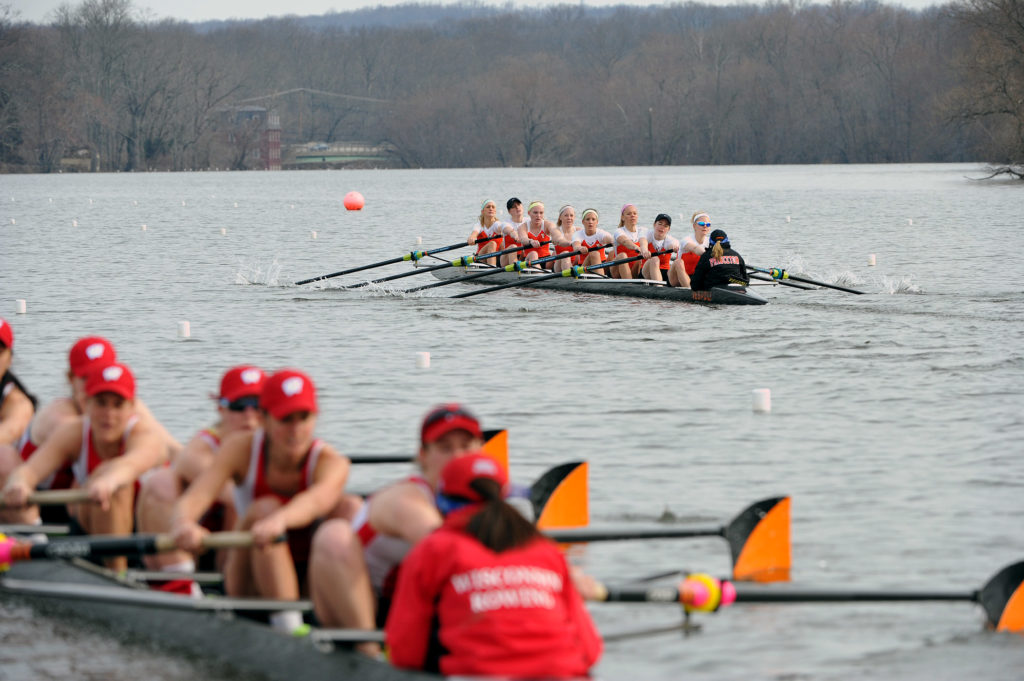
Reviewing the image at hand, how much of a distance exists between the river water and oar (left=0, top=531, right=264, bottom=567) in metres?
0.45

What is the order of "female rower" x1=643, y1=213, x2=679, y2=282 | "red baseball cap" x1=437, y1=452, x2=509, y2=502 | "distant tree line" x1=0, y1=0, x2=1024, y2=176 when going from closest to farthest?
"red baseball cap" x1=437, y1=452, x2=509, y2=502
"female rower" x1=643, y1=213, x2=679, y2=282
"distant tree line" x1=0, y1=0, x2=1024, y2=176

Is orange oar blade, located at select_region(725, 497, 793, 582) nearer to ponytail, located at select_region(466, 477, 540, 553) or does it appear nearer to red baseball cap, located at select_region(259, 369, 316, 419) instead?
red baseball cap, located at select_region(259, 369, 316, 419)

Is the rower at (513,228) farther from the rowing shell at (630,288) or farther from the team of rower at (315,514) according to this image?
the team of rower at (315,514)

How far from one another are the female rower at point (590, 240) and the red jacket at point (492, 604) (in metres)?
15.2

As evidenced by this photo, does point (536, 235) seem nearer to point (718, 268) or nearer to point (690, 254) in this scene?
point (690, 254)

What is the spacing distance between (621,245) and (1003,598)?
43.2ft

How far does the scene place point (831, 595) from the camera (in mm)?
5895

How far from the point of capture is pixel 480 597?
431cm

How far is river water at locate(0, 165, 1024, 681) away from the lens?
6492mm

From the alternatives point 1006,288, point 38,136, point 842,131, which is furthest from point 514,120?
point 1006,288

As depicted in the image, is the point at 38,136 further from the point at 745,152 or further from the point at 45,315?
the point at 45,315

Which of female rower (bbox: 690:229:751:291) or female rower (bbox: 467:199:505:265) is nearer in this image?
female rower (bbox: 690:229:751:291)

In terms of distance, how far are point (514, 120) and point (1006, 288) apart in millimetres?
114587

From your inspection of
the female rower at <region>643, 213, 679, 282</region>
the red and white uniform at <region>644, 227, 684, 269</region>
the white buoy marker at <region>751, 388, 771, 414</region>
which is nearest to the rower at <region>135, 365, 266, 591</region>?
the white buoy marker at <region>751, 388, 771, 414</region>
